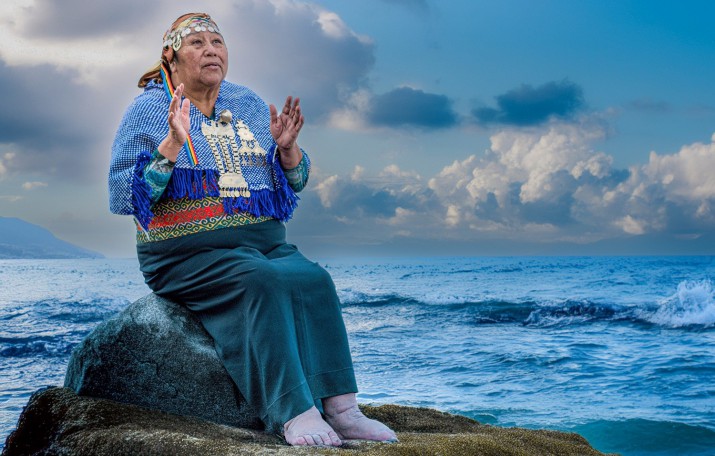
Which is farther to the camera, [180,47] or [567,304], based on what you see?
[567,304]

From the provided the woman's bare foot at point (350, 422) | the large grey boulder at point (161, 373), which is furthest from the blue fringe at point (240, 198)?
the woman's bare foot at point (350, 422)

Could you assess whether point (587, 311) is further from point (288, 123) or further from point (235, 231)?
point (235, 231)

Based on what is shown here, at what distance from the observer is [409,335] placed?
1487cm

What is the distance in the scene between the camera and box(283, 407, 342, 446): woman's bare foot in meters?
3.31

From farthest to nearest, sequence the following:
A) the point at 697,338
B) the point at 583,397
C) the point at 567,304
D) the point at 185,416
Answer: the point at 567,304
the point at 697,338
the point at 583,397
the point at 185,416

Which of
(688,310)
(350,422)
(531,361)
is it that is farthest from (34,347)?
(688,310)

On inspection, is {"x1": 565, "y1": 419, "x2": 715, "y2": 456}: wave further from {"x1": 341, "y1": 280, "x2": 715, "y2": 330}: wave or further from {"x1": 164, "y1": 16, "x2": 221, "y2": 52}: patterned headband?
{"x1": 341, "y1": 280, "x2": 715, "y2": 330}: wave

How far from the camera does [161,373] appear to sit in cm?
375

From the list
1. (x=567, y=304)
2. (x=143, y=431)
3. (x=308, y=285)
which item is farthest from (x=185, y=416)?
(x=567, y=304)

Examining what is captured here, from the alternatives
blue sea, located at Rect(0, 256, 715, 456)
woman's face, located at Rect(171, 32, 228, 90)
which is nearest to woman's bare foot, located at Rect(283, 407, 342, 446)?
woman's face, located at Rect(171, 32, 228, 90)

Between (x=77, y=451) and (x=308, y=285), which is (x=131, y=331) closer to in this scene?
(x=77, y=451)

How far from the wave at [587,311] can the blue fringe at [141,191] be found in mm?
Answer: 14937

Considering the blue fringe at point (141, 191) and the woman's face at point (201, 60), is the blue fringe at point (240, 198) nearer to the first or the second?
the blue fringe at point (141, 191)

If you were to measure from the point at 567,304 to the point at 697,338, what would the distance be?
285 inches
